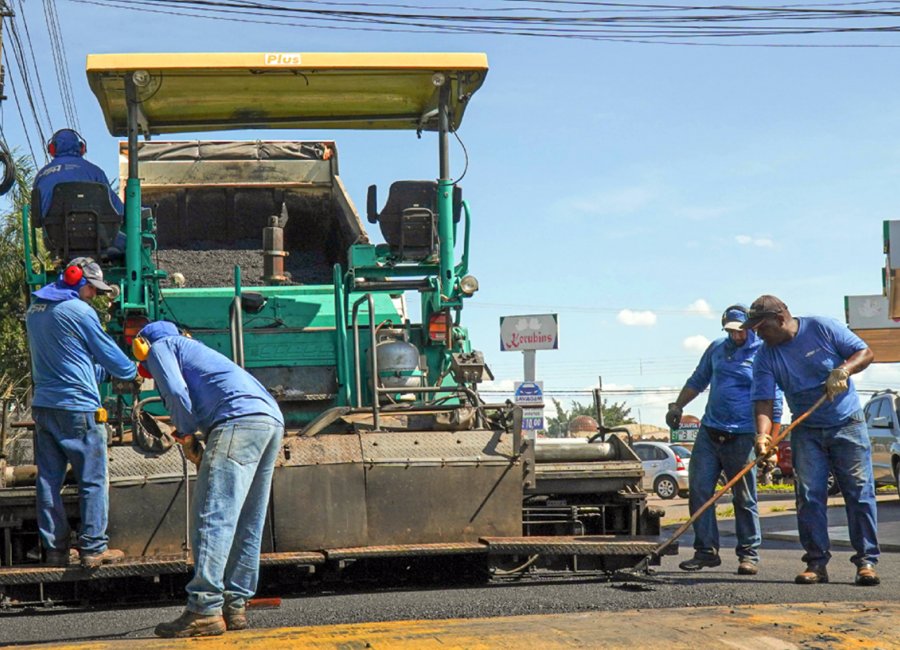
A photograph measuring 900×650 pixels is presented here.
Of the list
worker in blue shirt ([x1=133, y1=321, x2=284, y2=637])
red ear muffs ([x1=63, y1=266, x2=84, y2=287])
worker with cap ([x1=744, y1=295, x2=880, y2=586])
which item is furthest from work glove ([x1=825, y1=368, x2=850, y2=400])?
red ear muffs ([x1=63, y1=266, x2=84, y2=287])

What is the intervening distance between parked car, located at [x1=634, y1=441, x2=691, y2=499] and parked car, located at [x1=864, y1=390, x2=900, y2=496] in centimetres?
673

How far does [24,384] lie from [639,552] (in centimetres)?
1465

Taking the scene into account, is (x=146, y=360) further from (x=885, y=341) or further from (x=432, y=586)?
(x=885, y=341)

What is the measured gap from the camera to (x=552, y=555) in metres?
7.48

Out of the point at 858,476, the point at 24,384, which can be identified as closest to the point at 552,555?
the point at 858,476

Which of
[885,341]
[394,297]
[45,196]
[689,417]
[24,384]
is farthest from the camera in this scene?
[689,417]

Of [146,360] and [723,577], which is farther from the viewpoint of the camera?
[723,577]

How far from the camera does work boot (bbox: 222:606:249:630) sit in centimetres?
577

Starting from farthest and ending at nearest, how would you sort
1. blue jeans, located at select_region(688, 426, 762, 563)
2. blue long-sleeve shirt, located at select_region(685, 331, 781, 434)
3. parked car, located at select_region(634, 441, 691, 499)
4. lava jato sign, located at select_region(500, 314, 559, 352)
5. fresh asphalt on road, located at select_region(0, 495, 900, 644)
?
parked car, located at select_region(634, 441, 691, 499) < lava jato sign, located at select_region(500, 314, 559, 352) < blue long-sleeve shirt, located at select_region(685, 331, 781, 434) < blue jeans, located at select_region(688, 426, 762, 563) < fresh asphalt on road, located at select_region(0, 495, 900, 644)

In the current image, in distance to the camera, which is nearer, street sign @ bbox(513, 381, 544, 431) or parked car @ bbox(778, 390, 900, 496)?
street sign @ bbox(513, 381, 544, 431)

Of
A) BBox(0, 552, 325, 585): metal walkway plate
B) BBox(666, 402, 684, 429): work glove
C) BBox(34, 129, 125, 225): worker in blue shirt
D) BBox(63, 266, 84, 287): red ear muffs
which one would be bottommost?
BBox(0, 552, 325, 585): metal walkway plate

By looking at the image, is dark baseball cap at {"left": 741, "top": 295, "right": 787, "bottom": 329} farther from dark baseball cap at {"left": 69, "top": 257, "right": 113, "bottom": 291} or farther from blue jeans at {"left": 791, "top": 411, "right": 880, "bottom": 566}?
dark baseball cap at {"left": 69, "top": 257, "right": 113, "bottom": 291}

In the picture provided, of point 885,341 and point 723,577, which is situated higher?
point 885,341

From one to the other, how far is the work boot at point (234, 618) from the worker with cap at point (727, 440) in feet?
11.6
